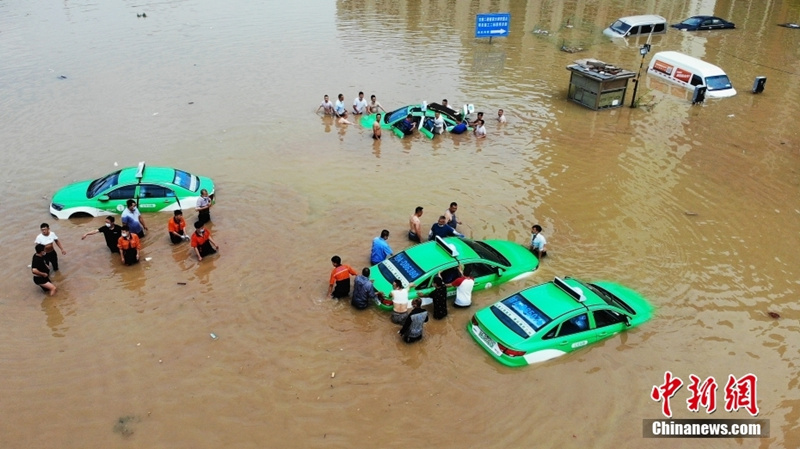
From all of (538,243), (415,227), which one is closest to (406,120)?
(415,227)

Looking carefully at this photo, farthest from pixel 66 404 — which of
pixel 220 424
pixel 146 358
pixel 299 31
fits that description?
pixel 299 31

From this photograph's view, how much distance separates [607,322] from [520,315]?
1969 mm

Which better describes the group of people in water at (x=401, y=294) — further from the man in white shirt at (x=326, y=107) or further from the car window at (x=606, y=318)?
the man in white shirt at (x=326, y=107)

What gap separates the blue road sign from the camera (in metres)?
34.9

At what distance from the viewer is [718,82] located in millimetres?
27391

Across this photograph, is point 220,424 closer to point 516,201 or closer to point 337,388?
point 337,388

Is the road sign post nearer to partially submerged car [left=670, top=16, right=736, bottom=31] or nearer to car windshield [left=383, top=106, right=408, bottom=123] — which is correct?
partially submerged car [left=670, top=16, right=736, bottom=31]

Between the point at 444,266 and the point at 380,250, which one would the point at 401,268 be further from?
the point at 380,250

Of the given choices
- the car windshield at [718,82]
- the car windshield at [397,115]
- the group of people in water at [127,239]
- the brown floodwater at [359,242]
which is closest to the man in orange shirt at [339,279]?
the brown floodwater at [359,242]

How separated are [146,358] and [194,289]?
2.47m

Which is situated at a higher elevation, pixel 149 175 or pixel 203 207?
pixel 149 175

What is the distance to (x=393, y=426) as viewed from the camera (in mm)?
10367

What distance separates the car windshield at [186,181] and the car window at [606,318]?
12021 mm

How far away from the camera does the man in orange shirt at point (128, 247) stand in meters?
14.4
